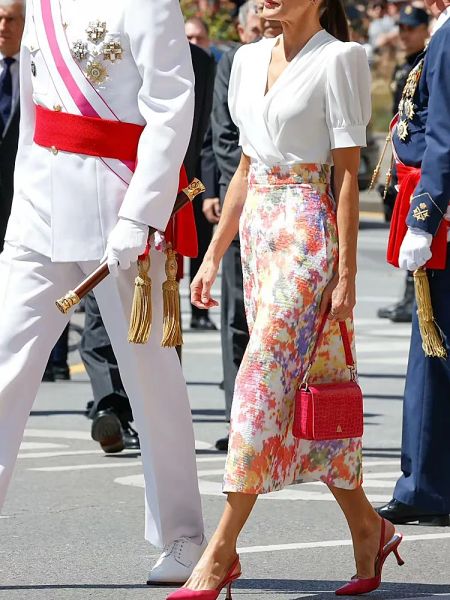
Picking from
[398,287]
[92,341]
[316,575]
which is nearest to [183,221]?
[316,575]

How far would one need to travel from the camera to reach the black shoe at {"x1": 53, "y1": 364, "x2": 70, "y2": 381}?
34.9 feet

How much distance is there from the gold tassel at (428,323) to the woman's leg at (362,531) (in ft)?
2.96

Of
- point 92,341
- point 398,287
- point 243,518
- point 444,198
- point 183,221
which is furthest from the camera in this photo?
point 398,287

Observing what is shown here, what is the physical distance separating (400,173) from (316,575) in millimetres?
1449

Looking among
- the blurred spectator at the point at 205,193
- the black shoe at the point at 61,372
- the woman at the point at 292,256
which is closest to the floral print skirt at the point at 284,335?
the woman at the point at 292,256

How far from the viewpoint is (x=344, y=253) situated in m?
5.12

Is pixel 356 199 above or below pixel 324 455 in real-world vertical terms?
above

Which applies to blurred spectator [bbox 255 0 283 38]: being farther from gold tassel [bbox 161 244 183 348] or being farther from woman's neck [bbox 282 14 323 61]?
gold tassel [bbox 161 244 183 348]

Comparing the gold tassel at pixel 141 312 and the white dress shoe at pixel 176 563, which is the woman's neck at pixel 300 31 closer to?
the gold tassel at pixel 141 312

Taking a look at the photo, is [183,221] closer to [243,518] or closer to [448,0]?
[243,518]

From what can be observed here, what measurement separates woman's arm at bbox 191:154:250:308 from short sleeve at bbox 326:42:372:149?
36 cm

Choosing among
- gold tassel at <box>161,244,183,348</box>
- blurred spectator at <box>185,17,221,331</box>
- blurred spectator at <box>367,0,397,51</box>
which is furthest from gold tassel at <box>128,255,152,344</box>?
blurred spectator at <box>367,0,397,51</box>

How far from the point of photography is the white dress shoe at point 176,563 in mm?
5398

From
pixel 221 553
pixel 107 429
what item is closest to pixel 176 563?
pixel 221 553
